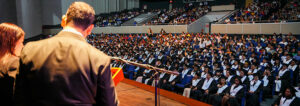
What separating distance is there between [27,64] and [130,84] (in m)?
4.51

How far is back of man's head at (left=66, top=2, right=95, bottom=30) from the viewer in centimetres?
93

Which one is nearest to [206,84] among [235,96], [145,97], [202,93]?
[202,93]

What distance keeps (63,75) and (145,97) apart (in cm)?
338

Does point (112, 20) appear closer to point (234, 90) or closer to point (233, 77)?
point (233, 77)

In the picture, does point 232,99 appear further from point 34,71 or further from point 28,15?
point 28,15

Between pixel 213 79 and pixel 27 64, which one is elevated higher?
pixel 27 64

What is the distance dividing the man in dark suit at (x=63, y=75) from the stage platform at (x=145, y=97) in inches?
113

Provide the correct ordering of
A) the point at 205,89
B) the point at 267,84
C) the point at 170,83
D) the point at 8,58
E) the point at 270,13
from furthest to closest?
the point at 270,13
the point at 170,83
the point at 205,89
the point at 267,84
the point at 8,58

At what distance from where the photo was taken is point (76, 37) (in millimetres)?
917

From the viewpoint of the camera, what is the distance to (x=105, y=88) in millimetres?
867

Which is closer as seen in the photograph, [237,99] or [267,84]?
[237,99]

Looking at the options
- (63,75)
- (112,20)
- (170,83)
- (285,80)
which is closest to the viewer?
(63,75)

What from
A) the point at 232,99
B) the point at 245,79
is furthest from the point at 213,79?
the point at 232,99

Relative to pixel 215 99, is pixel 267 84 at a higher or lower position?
higher
